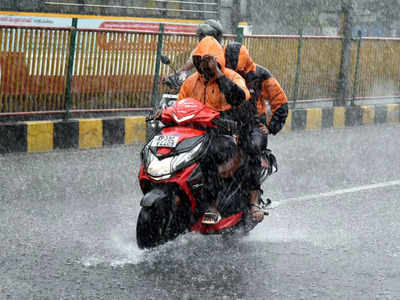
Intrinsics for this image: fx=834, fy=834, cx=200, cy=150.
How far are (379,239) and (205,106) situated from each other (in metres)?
1.71

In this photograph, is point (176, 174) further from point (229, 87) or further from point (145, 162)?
point (229, 87)

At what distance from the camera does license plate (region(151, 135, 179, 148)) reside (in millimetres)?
4902

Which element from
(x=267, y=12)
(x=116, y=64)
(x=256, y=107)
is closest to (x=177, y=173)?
(x=256, y=107)

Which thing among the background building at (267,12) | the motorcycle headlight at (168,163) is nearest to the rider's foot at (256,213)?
the motorcycle headlight at (168,163)

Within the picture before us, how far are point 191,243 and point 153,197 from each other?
87 cm

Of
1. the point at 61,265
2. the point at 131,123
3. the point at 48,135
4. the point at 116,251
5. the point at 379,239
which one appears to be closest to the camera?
the point at 61,265

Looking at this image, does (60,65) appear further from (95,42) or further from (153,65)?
(153,65)

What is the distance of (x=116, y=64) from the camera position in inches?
434

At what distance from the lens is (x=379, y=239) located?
232 inches

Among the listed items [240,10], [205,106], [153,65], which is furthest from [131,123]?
[205,106]

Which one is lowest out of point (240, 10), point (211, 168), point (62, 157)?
point (62, 157)

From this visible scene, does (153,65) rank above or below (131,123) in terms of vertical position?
above

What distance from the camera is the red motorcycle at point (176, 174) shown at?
4.84 metres

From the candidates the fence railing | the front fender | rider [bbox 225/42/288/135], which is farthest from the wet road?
the fence railing
